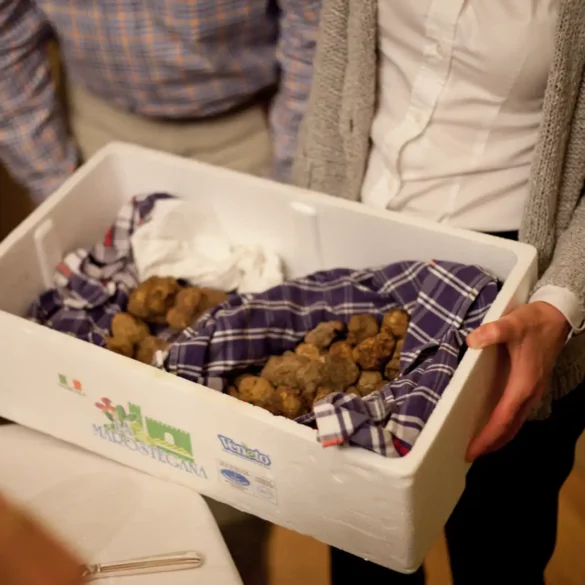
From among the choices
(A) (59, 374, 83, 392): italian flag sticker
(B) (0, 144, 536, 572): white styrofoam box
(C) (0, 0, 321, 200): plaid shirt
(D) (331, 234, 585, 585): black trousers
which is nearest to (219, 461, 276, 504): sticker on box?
(B) (0, 144, 536, 572): white styrofoam box

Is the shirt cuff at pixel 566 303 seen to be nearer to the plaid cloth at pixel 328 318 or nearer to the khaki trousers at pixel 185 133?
the plaid cloth at pixel 328 318

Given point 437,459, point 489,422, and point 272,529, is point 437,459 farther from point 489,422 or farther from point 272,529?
point 272,529

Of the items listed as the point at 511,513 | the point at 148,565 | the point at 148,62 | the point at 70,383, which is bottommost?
the point at 511,513

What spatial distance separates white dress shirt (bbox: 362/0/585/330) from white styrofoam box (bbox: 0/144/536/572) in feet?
0.11

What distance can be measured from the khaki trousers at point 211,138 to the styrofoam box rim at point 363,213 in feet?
0.35

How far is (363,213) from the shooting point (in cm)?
75

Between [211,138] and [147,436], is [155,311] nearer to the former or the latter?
[147,436]

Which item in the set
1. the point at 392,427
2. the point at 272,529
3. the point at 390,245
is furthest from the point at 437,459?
the point at 272,529

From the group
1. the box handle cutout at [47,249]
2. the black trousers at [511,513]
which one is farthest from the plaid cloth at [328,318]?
the black trousers at [511,513]

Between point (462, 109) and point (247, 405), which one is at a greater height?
point (462, 109)

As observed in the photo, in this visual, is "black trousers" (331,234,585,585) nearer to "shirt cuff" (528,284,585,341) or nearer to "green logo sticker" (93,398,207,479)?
"shirt cuff" (528,284,585,341)

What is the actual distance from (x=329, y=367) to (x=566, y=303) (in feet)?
0.65

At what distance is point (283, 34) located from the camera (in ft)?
2.79

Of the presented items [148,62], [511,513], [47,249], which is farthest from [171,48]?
[511,513]
